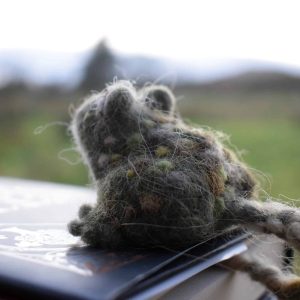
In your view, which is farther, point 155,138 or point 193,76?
point 193,76

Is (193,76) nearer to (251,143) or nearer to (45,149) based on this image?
(251,143)

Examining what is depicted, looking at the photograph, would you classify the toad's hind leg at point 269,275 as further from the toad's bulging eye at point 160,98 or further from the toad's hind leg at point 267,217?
the toad's bulging eye at point 160,98

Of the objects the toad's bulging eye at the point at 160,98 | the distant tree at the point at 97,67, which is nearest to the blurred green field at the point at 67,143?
the distant tree at the point at 97,67

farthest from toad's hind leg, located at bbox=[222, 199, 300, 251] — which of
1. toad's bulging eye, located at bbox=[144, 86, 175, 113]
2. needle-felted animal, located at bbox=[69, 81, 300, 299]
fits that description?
toad's bulging eye, located at bbox=[144, 86, 175, 113]

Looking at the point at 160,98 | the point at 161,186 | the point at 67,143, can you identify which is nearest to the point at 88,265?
the point at 161,186

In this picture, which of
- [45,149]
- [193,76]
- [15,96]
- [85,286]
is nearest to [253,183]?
[85,286]

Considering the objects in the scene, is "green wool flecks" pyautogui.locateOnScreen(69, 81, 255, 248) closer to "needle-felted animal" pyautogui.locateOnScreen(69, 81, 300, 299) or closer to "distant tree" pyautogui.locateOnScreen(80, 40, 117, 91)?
"needle-felted animal" pyautogui.locateOnScreen(69, 81, 300, 299)

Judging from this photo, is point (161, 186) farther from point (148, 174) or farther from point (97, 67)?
point (97, 67)
